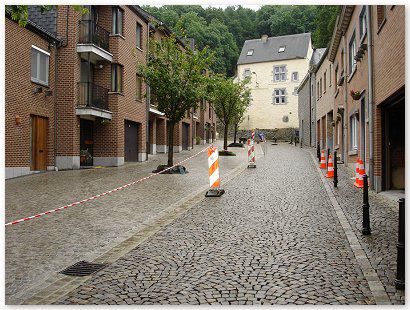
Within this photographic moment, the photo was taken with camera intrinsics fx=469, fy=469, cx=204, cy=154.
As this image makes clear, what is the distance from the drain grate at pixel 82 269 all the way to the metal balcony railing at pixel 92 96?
1581 centimetres

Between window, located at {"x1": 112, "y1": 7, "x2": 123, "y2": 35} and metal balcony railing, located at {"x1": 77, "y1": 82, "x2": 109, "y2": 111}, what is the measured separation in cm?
308

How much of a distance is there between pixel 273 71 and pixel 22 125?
42.4 m

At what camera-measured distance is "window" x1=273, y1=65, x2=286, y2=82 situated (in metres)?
55.4

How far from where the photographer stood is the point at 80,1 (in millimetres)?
6625

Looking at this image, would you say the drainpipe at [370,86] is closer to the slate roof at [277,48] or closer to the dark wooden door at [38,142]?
the dark wooden door at [38,142]

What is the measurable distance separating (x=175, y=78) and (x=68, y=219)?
10.5 m

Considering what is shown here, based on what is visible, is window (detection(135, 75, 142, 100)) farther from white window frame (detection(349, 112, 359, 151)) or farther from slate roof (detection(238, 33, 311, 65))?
slate roof (detection(238, 33, 311, 65))

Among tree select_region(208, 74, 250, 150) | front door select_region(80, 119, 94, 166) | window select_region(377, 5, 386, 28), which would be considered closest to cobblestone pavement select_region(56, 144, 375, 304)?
window select_region(377, 5, 386, 28)

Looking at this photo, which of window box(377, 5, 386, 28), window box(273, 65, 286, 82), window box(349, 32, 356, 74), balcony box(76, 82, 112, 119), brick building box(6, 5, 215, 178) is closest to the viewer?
window box(377, 5, 386, 28)

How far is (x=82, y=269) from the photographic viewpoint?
5520 mm

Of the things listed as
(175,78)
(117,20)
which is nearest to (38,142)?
(175,78)

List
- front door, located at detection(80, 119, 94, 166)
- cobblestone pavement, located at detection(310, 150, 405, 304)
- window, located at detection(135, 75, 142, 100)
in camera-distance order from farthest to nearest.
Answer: window, located at detection(135, 75, 142, 100)
front door, located at detection(80, 119, 94, 166)
cobblestone pavement, located at detection(310, 150, 405, 304)

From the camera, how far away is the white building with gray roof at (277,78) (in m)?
54.4

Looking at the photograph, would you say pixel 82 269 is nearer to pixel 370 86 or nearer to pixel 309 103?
pixel 370 86
